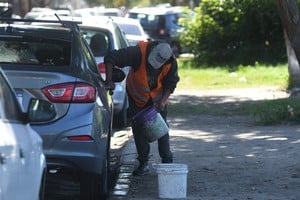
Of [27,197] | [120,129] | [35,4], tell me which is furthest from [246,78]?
[35,4]

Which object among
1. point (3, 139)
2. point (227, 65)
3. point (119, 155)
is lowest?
point (227, 65)

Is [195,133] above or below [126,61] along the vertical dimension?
below

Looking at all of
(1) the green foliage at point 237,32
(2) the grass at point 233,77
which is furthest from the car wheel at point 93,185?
(1) the green foliage at point 237,32

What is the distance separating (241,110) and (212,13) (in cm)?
1162

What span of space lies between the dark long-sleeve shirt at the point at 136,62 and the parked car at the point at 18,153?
284cm

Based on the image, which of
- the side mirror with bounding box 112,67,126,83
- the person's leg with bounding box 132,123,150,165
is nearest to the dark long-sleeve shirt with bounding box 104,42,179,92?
the side mirror with bounding box 112,67,126,83

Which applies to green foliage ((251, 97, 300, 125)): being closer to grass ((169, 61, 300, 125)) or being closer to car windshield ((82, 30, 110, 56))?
grass ((169, 61, 300, 125))

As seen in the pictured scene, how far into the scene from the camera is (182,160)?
10.7 m

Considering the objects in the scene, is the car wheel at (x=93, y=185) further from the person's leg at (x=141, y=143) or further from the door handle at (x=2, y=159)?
the door handle at (x=2, y=159)

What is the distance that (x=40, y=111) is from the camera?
21.5 ft

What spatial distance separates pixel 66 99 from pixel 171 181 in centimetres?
141

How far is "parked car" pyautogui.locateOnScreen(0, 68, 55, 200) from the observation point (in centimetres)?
509

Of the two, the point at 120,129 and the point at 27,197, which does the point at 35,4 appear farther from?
the point at 27,197

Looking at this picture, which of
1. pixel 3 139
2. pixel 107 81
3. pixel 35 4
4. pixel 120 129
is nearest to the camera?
pixel 3 139
